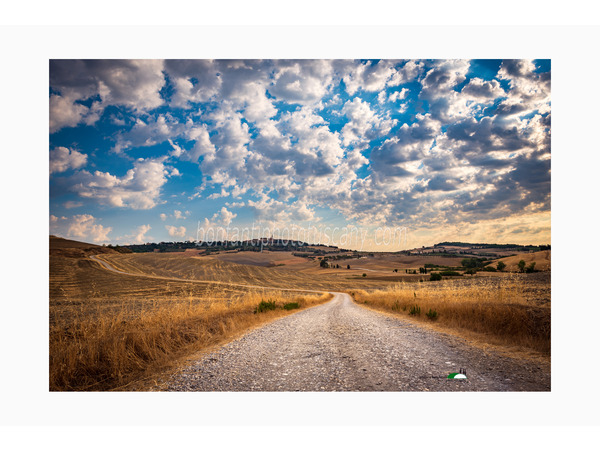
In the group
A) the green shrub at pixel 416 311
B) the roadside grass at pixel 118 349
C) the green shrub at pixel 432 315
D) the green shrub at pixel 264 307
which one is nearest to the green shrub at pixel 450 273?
the green shrub at pixel 416 311

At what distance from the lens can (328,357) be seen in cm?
582

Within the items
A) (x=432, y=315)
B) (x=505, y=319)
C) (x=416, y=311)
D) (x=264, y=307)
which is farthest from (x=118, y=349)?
(x=416, y=311)

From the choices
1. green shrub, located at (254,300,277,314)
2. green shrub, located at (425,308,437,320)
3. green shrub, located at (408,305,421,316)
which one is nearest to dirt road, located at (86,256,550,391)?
green shrub, located at (425,308,437,320)

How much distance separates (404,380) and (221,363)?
328 cm

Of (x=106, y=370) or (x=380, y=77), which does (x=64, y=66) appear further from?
(x=380, y=77)

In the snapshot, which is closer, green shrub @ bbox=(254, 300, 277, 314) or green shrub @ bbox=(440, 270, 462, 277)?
green shrub @ bbox=(254, 300, 277, 314)

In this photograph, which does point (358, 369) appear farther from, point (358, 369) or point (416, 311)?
point (416, 311)

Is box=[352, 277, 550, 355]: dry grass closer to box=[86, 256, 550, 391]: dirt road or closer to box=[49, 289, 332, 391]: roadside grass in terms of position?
box=[86, 256, 550, 391]: dirt road

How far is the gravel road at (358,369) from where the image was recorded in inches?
180

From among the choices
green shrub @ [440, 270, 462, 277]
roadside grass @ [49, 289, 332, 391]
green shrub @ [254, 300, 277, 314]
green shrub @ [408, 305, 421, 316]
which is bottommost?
green shrub @ [440, 270, 462, 277]

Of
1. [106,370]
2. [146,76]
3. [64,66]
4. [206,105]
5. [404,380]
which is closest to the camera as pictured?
[404,380]

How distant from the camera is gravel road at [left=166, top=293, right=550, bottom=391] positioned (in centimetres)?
458

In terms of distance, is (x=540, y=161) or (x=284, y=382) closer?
(x=284, y=382)

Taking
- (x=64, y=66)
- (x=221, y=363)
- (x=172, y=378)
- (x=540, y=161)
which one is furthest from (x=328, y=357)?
(x=64, y=66)
